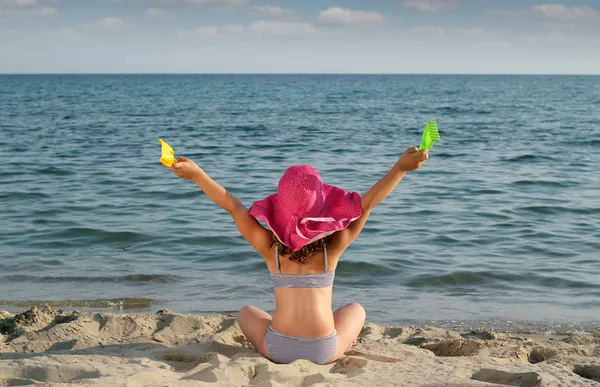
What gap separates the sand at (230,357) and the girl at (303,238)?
5.9 inches

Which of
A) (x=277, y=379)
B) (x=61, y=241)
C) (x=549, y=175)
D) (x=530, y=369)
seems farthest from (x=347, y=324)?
(x=549, y=175)

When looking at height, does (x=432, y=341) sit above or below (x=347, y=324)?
below

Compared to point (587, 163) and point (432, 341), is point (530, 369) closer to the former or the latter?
point (432, 341)

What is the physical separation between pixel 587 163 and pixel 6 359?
13880 millimetres

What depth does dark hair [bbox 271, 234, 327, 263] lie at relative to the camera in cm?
402

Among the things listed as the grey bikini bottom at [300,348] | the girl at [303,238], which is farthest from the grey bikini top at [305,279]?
the grey bikini bottom at [300,348]

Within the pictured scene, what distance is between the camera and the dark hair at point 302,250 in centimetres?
402

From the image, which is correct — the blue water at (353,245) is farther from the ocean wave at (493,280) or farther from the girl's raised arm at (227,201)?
the girl's raised arm at (227,201)

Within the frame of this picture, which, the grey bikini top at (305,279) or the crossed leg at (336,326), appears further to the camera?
the crossed leg at (336,326)

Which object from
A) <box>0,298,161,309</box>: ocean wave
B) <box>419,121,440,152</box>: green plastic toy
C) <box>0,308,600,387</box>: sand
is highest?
<box>419,121,440,152</box>: green plastic toy

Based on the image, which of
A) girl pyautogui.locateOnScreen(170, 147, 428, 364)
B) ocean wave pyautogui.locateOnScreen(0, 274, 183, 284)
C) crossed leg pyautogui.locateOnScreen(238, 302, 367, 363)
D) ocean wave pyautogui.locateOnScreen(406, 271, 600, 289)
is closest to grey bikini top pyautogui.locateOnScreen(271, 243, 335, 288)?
girl pyautogui.locateOnScreen(170, 147, 428, 364)

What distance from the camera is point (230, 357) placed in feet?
14.5

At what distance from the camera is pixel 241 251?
27.4ft

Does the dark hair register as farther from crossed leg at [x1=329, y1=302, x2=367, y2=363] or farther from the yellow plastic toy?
the yellow plastic toy
